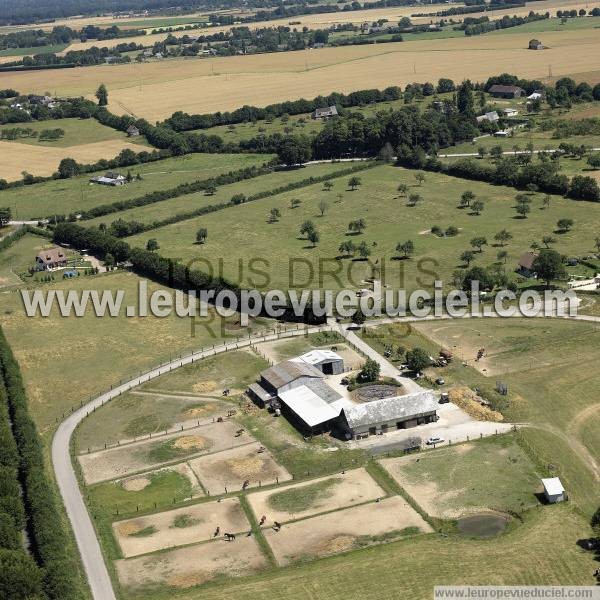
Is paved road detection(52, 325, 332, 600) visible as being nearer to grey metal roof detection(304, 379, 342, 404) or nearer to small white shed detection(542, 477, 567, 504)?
grey metal roof detection(304, 379, 342, 404)

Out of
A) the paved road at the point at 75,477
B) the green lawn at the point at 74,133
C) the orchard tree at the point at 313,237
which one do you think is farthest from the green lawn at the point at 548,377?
the green lawn at the point at 74,133

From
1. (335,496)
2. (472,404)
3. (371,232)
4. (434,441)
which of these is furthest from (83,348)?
(371,232)

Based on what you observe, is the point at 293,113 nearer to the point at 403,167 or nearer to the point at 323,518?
the point at 403,167

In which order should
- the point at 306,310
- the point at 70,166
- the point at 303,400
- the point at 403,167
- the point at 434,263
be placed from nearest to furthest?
the point at 303,400 → the point at 306,310 → the point at 434,263 → the point at 403,167 → the point at 70,166

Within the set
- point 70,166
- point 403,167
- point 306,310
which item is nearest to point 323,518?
point 306,310

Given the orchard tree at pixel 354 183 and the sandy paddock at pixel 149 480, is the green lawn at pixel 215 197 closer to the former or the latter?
the orchard tree at pixel 354 183

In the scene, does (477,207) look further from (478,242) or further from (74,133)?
(74,133)

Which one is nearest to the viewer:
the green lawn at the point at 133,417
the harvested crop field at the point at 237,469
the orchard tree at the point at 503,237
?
the harvested crop field at the point at 237,469
